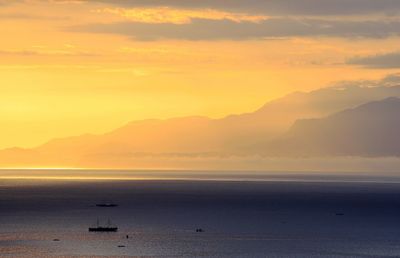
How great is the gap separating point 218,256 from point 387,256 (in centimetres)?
3068

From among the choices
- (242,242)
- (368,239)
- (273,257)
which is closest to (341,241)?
(368,239)

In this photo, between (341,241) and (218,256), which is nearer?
(218,256)

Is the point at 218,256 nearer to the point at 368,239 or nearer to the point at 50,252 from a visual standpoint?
the point at 50,252

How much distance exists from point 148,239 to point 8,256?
40.3m

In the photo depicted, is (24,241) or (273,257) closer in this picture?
(273,257)

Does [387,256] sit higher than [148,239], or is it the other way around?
[148,239]

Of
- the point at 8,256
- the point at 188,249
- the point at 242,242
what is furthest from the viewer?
the point at 242,242

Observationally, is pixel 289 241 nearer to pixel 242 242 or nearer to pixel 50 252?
pixel 242 242

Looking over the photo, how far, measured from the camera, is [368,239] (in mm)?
199125

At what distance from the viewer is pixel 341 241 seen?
195 meters

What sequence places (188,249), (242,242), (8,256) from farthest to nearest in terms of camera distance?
(242,242)
(188,249)
(8,256)

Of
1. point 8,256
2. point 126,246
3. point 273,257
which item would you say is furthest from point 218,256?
point 8,256

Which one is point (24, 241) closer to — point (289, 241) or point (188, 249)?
point (188, 249)

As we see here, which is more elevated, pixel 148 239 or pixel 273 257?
pixel 148 239
